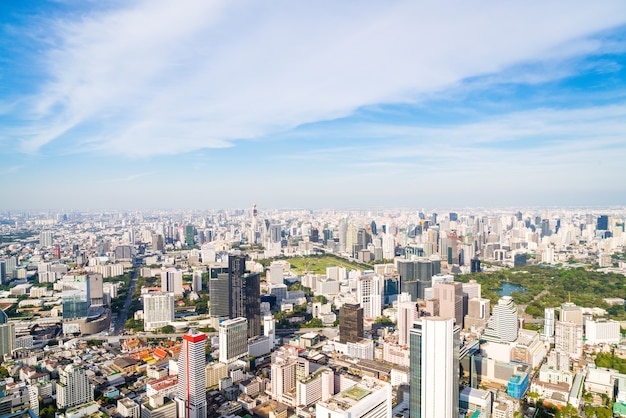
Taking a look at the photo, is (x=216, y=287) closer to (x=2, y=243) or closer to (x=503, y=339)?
(x=503, y=339)

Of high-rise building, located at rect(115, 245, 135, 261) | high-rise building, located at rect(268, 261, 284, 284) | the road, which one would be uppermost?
high-rise building, located at rect(115, 245, 135, 261)

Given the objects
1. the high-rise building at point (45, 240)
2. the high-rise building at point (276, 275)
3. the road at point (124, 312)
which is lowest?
the road at point (124, 312)

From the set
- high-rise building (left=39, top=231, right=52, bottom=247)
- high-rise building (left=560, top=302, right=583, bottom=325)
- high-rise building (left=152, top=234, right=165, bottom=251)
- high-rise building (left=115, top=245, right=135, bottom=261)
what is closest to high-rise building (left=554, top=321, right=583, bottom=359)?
high-rise building (left=560, top=302, right=583, bottom=325)

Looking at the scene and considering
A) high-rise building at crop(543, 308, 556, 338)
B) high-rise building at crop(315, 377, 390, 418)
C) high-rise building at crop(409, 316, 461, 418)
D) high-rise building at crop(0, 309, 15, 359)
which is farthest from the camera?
→ high-rise building at crop(543, 308, 556, 338)

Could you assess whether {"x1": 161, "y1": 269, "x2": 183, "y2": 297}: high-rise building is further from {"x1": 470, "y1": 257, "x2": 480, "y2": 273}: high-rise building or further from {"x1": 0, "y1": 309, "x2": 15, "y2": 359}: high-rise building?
{"x1": 470, "y1": 257, "x2": 480, "y2": 273}: high-rise building

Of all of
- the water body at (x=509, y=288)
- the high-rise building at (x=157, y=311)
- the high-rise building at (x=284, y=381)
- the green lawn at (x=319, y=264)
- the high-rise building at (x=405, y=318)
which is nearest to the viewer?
the high-rise building at (x=284, y=381)

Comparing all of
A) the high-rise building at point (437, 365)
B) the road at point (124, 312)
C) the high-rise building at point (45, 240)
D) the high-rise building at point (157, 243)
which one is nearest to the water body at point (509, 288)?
the high-rise building at point (437, 365)

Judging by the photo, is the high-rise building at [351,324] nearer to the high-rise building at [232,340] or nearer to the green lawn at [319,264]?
the high-rise building at [232,340]
